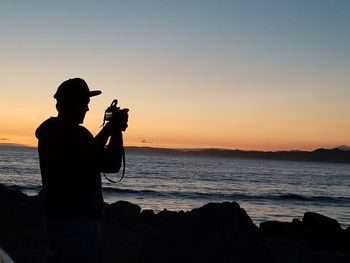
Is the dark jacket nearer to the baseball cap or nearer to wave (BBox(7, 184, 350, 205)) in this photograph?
the baseball cap

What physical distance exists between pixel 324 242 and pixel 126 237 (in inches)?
260

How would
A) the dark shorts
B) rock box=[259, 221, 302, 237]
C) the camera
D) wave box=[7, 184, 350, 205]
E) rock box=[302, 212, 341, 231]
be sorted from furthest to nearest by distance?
wave box=[7, 184, 350, 205] → rock box=[259, 221, 302, 237] → rock box=[302, 212, 341, 231] → the camera → the dark shorts

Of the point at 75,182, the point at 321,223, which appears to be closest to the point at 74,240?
the point at 75,182

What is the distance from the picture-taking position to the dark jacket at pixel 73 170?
314cm

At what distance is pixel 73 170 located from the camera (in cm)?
317

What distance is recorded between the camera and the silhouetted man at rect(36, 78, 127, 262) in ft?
10.3

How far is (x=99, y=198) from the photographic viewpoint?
321cm

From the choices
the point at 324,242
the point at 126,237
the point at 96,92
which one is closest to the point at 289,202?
the point at 324,242

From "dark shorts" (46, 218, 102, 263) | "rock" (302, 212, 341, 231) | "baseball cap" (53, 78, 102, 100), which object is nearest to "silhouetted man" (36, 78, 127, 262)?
"dark shorts" (46, 218, 102, 263)

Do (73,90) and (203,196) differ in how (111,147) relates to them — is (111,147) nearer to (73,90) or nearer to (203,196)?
(73,90)

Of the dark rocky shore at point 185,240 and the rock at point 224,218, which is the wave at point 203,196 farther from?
the rock at point 224,218

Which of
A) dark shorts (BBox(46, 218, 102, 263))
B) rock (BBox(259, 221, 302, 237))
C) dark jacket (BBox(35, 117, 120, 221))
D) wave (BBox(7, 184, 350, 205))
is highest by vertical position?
dark jacket (BBox(35, 117, 120, 221))

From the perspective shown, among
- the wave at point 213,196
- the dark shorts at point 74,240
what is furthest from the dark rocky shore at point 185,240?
the wave at point 213,196

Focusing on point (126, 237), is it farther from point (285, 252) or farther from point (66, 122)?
point (66, 122)
